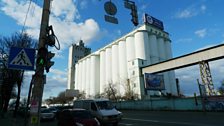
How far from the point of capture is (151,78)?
5503 cm

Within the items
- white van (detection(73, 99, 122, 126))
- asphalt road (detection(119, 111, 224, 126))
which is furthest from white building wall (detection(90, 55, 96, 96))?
white van (detection(73, 99, 122, 126))

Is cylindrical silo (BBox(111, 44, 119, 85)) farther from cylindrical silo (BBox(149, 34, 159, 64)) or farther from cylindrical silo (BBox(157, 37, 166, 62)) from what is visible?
cylindrical silo (BBox(157, 37, 166, 62))

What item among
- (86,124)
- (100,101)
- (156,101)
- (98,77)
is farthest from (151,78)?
(98,77)

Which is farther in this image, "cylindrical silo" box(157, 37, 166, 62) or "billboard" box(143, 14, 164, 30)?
"cylindrical silo" box(157, 37, 166, 62)

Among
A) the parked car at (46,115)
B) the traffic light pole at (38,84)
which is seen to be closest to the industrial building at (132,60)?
the parked car at (46,115)

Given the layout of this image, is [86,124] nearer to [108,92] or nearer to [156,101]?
[156,101]

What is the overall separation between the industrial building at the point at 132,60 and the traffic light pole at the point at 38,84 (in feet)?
212

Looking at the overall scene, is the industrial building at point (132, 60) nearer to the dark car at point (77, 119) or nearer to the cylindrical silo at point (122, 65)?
the cylindrical silo at point (122, 65)

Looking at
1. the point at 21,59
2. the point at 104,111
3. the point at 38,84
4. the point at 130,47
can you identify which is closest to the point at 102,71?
the point at 130,47

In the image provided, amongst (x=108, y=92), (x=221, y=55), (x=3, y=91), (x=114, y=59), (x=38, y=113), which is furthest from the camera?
(x=114, y=59)

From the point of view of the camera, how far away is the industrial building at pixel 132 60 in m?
74.6

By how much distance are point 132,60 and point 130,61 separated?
4.71ft

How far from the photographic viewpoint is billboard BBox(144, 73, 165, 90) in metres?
53.6

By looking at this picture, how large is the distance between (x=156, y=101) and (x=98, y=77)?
219 feet
